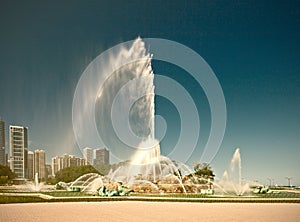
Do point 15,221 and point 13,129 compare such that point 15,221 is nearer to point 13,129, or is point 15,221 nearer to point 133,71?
point 133,71

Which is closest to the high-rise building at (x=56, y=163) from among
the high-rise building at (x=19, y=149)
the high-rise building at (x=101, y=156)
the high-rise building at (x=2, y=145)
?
the high-rise building at (x=19, y=149)

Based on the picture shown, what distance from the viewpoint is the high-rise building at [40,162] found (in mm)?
92000

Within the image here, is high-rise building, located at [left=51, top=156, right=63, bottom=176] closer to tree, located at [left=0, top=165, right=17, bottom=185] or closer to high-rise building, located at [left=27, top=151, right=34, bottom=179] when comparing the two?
high-rise building, located at [left=27, top=151, right=34, bottom=179]

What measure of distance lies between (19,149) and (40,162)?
615cm

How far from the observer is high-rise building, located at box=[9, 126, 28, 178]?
88.9m

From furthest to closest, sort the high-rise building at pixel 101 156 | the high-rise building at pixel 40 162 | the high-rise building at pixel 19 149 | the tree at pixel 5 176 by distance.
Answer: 1. the high-rise building at pixel 40 162
2. the high-rise building at pixel 19 149
3. the high-rise building at pixel 101 156
4. the tree at pixel 5 176

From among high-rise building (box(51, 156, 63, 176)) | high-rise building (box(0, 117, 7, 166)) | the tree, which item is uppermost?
high-rise building (box(0, 117, 7, 166))

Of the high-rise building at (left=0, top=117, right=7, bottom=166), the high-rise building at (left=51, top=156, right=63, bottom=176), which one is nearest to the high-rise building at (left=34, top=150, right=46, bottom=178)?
the high-rise building at (left=51, top=156, right=63, bottom=176)

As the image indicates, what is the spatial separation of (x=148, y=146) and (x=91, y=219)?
69.3ft

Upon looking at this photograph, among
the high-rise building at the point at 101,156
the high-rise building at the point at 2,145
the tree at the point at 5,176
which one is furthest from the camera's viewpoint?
the high-rise building at the point at 2,145

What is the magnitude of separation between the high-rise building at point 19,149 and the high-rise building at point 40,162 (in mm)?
2399

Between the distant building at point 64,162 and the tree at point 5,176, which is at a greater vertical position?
the distant building at point 64,162

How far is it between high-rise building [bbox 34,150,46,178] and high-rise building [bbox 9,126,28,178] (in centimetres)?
240

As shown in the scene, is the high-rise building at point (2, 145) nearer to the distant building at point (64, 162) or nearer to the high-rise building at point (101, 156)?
the distant building at point (64, 162)
